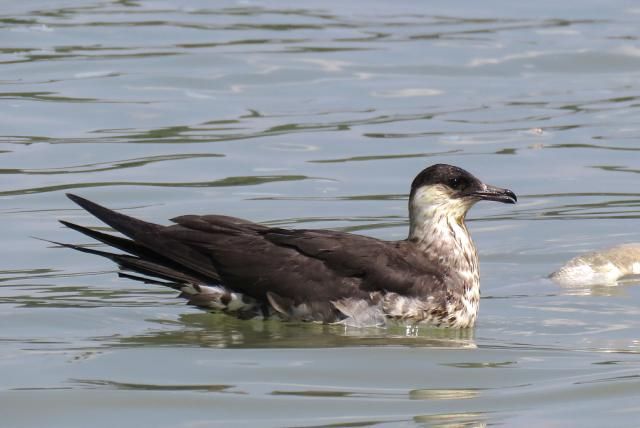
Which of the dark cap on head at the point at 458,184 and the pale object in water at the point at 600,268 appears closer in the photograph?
the dark cap on head at the point at 458,184

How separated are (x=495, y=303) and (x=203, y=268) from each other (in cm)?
180

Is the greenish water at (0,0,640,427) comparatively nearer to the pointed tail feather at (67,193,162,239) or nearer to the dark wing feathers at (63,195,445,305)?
the dark wing feathers at (63,195,445,305)

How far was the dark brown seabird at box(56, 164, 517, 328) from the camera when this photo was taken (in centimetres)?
1023

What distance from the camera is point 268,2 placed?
68.7ft

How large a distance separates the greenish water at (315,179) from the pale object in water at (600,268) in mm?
116

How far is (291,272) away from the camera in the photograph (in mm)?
10242

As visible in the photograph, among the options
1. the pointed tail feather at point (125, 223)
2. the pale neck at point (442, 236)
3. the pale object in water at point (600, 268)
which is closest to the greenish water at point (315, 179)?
the pale object in water at point (600, 268)

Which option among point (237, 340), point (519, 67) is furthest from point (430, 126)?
point (237, 340)

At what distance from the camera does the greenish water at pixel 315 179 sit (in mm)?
8633

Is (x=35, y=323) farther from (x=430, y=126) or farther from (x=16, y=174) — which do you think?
(x=430, y=126)

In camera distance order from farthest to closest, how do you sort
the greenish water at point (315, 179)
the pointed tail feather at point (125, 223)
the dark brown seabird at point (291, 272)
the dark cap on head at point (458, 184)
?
the dark cap on head at point (458, 184)
the pointed tail feather at point (125, 223)
the dark brown seabird at point (291, 272)
the greenish water at point (315, 179)

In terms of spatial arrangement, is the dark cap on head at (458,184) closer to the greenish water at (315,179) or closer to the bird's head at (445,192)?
the bird's head at (445,192)

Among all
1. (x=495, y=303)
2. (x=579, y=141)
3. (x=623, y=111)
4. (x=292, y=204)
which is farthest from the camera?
(x=623, y=111)

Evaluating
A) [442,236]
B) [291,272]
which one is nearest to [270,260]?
[291,272]
